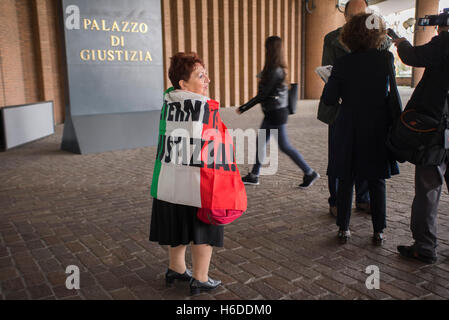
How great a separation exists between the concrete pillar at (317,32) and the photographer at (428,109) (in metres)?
17.8

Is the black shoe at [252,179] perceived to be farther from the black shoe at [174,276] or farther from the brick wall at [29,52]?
the brick wall at [29,52]

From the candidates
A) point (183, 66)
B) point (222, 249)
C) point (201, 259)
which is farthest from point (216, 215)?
point (222, 249)

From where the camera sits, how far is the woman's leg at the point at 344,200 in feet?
9.85

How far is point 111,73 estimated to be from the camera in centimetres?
765

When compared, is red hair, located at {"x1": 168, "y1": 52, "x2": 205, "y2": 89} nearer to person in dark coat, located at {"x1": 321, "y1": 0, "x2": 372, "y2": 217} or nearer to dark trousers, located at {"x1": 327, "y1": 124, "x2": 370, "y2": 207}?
person in dark coat, located at {"x1": 321, "y1": 0, "x2": 372, "y2": 217}

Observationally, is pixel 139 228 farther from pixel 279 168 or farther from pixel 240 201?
pixel 279 168

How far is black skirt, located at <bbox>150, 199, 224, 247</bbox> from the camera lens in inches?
86.2

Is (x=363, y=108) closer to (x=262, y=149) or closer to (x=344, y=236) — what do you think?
(x=344, y=236)

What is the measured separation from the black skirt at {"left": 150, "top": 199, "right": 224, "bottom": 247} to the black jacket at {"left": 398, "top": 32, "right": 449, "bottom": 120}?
1.52 meters

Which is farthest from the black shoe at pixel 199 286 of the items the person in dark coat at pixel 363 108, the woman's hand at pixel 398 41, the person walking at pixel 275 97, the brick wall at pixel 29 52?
the brick wall at pixel 29 52

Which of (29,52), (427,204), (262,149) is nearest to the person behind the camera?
(427,204)

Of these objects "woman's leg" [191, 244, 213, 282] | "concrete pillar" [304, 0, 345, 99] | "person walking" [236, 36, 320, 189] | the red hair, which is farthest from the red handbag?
"concrete pillar" [304, 0, 345, 99]

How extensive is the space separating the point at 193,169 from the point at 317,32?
19.3m
